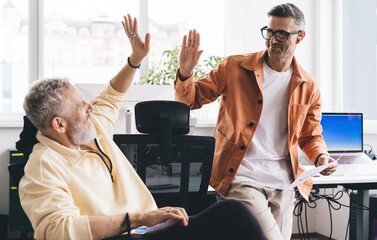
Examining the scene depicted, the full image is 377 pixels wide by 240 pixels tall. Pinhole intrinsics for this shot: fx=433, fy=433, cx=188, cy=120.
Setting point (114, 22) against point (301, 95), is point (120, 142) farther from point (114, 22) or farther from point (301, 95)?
point (114, 22)

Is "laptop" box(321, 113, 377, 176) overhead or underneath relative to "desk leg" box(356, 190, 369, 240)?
overhead

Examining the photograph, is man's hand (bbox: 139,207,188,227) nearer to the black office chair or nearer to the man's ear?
the black office chair

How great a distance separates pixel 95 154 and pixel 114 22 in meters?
2.87

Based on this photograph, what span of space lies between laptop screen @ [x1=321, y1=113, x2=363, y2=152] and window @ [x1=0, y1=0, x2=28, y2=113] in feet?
8.92

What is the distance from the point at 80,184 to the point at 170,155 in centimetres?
39

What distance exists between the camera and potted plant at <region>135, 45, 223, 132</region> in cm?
399

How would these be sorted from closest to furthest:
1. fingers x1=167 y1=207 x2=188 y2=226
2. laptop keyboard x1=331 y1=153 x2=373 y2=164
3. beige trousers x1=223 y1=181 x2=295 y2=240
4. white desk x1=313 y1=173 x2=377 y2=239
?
1. fingers x1=167 y1=207 x2=188 y2=226
2. beige trousers x1=223 y1=181 x2=295 y2=240
3. white desk x1=313 y1=173 x2=377 y2=239
4. laptop keyboard x1=331 y1=153 x2=373 y2=164

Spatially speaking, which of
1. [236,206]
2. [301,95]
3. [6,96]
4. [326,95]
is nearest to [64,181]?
[236,206]

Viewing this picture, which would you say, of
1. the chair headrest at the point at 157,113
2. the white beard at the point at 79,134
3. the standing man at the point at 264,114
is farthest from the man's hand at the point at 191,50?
the white beard at the point at 79,134

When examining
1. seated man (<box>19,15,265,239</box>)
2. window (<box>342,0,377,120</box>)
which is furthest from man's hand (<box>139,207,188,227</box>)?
window (<box>342,0,377,120</box>)

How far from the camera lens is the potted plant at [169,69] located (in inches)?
157

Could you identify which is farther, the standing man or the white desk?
the white desk

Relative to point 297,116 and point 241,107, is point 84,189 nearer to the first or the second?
point 241,107

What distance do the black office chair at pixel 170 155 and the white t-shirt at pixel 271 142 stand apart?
0.82 feet
